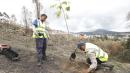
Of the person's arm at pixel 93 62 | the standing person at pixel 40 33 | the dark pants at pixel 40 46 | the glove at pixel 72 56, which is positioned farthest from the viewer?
the glove at pixel 72 56

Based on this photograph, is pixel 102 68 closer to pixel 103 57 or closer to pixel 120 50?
pixel 103 57

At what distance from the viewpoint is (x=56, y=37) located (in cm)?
1897

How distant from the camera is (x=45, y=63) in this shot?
12.5 m

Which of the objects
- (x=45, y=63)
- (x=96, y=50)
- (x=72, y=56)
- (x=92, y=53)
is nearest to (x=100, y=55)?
(x=96, y=50)

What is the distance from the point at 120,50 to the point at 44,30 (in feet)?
30.2

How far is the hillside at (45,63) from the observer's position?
11.9m

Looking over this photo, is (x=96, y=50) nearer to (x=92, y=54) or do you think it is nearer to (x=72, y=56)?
(x=92, y=54)

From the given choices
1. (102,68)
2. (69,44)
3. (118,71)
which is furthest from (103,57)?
(69,44)

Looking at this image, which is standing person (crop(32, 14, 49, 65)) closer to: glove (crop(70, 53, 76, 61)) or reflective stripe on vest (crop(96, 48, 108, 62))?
glove (crop(70, 53, 76, 61))

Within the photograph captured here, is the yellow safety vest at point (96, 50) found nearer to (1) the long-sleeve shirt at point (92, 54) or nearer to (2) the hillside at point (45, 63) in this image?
(1) the long-sleeve shirt at point (92, 54)

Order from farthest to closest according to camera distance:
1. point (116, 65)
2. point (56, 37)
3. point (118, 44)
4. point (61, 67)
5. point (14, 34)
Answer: point (118, 44) < point (56, 37) < point (14, 34) < point (116, 65) < point (61, 67)

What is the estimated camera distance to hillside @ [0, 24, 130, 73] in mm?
11898

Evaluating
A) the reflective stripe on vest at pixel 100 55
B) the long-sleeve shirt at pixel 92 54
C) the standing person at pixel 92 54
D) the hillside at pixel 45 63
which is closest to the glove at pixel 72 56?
the hillside at pixel 45 63

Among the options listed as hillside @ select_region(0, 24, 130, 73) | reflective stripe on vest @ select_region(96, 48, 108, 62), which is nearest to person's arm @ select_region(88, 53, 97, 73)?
reflective stripe on vest @ select_region(96, 48, 108, 62)
